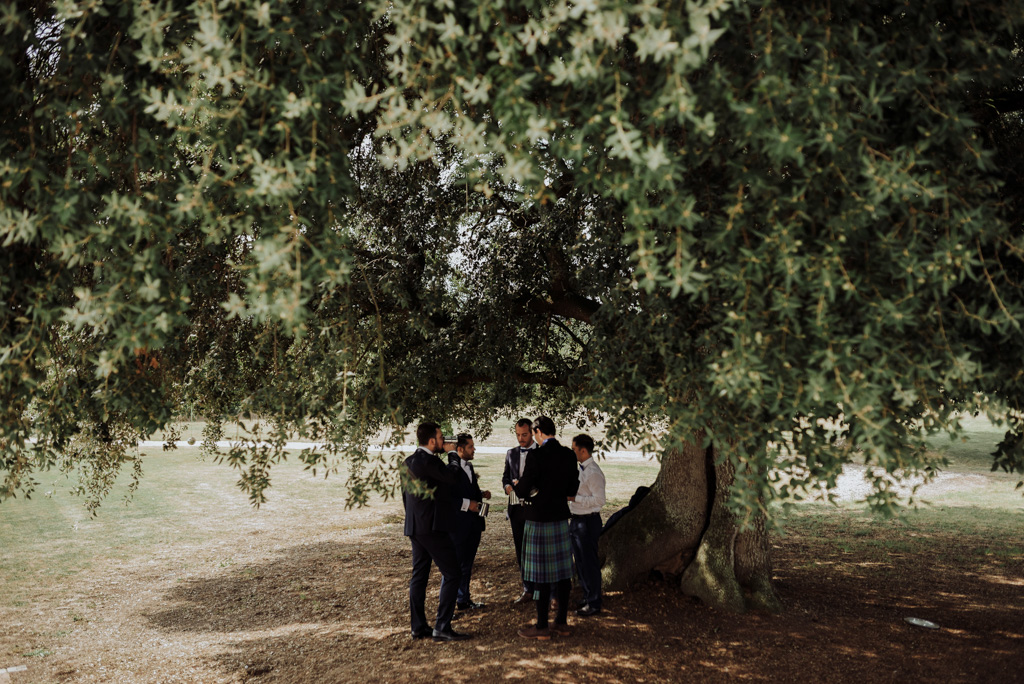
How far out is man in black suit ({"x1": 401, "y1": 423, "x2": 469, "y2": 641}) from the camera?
286 inches

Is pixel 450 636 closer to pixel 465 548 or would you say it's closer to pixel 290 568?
pixel 465 548

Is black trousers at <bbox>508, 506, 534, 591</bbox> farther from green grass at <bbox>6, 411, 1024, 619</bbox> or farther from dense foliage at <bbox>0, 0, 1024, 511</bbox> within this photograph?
green grass at <bbox>6, 411, 1024, 619</bbox>

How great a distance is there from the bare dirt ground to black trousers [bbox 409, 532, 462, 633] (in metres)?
0.29

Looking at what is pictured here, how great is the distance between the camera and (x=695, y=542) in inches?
360

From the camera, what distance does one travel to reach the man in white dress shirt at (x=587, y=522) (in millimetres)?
8148

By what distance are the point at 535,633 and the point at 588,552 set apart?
44.2 inches

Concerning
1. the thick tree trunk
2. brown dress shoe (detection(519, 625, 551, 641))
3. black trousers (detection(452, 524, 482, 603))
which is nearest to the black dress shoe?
brown dress shoe (detection(519, 625, 551, 641))

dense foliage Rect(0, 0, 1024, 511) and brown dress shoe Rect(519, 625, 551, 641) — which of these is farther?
brown dress shoe Rect(519, 625, 551, 641)

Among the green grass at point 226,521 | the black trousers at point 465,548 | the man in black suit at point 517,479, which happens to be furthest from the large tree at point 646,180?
the green grass at point 226,521

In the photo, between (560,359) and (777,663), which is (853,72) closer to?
(777,663)

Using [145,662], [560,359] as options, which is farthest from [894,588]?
[145,662]

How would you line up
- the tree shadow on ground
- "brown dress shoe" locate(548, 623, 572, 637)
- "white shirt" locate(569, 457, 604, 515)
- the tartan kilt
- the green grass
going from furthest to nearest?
1. the green grass
2. "white shirt" locate(569, 457, 604, 515)
3. "brown dress shoe" locate(548, 623, 572, 637)
4. the tartan kilt
5. the tree shadow on ground

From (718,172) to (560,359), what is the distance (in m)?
5.35

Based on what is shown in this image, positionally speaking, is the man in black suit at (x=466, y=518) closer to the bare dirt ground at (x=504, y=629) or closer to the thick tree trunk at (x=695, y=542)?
the bare dirt ground at (x=504, y=629)
